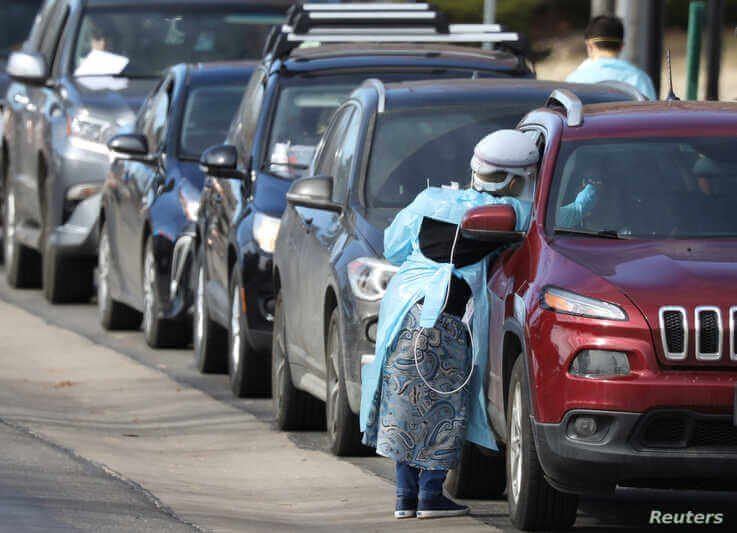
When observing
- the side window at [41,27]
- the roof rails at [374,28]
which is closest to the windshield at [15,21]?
the side window at [41,27]

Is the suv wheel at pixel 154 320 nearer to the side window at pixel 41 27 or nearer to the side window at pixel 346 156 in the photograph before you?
the side window at pixel 346 156

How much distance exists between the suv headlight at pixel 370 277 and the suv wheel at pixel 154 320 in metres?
5.05

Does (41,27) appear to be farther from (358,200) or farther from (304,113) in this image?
(358,200)

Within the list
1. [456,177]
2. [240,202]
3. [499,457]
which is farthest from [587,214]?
[240,202]

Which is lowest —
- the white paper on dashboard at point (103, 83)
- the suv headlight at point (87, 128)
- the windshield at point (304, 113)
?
the suv headlight at point (87, 128)

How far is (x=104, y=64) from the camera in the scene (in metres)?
18.7

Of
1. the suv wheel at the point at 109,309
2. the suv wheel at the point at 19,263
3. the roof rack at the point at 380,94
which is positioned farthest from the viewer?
the suv wheel at the point at 19,263

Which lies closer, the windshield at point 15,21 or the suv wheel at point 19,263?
the suv wheel at point 19,263

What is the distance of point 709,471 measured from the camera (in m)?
8.00

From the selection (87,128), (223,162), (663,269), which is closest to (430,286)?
(663,269)

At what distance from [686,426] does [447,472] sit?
1.70 metres

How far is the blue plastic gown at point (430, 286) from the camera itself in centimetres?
888

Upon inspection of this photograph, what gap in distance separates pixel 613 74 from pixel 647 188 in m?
5.15

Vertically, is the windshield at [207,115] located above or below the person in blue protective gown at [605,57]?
below
